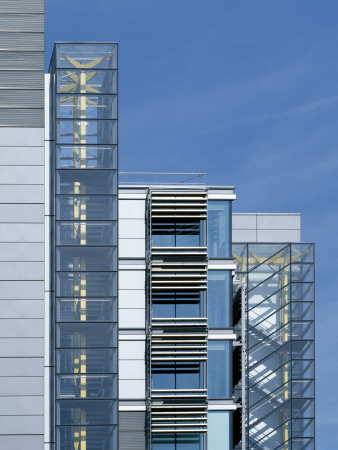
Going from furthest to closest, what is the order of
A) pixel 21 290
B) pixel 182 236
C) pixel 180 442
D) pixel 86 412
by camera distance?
1. pixel 182 236
2. pixel 180 442
3. pixel 21 290
4. pixel 86 412

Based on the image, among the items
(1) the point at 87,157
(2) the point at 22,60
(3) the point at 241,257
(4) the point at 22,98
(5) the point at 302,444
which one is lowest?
(5) the point at 302,444

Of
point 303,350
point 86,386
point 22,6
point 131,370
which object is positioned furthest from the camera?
point 303,350

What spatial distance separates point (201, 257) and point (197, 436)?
27.4 ft

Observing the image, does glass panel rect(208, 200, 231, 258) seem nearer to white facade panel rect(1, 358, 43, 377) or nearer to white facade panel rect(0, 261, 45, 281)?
white facade panel rect(0, 261, 45, 281)

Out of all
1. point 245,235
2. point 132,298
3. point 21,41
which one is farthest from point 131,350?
point 245,235

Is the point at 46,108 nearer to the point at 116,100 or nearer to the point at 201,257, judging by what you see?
the point at 116,100

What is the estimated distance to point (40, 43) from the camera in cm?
8056

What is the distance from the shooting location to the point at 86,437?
76.8 meters

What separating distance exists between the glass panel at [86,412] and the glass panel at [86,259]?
564 cm

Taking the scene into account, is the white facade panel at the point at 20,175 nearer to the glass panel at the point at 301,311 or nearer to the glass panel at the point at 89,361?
the glass panel at the point at 89,361

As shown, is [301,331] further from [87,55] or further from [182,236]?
[87,55]

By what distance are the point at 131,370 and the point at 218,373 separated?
4.12m

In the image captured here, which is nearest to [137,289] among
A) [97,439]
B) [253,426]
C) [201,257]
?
[201,257]

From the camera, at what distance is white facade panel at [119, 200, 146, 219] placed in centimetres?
8331
